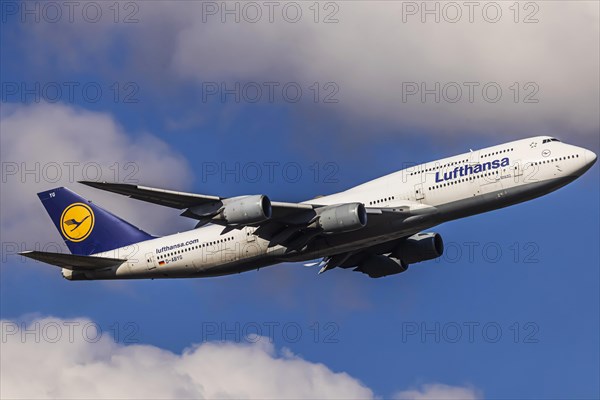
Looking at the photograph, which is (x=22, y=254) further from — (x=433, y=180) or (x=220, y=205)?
(x=433, y=180)

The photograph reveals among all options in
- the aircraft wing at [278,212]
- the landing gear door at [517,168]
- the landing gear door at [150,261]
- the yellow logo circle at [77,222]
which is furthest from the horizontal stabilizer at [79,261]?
the landing gear door at [517,168]

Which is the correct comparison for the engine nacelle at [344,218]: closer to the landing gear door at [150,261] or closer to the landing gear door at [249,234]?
the landing gear door at [249,234]

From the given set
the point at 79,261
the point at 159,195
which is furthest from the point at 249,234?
the point at 79,261

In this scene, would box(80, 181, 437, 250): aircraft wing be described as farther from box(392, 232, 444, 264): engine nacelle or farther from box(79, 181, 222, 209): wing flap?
box(392, 232, 444, 264): engine nacelle

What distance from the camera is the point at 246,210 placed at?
53.4 m

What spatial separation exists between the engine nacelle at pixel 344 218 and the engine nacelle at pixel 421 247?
9370mm

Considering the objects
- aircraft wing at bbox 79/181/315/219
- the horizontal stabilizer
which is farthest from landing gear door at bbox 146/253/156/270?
aircraft wing at bbox 79/181/315/219

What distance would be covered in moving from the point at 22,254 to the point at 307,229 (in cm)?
1468

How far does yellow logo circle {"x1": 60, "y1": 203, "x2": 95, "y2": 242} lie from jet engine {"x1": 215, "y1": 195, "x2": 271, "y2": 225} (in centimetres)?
1517

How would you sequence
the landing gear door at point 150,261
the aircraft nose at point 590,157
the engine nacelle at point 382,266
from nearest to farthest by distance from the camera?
the aircraft nose at point 590,157
the landing gear door at point 150,261
the engine nacelle at point 382,266

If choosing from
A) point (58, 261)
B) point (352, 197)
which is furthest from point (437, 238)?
point (58, 261)

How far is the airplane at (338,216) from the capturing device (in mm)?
53594

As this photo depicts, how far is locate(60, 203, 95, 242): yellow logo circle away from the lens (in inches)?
2608

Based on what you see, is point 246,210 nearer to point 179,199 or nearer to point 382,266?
point 179,199
